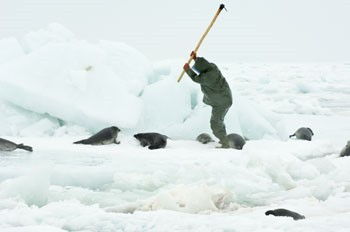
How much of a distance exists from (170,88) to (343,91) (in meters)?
15.2

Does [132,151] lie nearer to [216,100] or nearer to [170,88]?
[216,100]

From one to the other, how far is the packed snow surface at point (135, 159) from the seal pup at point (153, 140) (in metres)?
0.11

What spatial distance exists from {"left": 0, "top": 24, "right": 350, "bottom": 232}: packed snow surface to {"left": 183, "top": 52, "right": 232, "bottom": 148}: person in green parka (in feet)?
0.96

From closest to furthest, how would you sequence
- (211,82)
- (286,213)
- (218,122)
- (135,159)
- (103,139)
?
(286,213) < (135,159) < (211,82) < (218,122) < (103,139)

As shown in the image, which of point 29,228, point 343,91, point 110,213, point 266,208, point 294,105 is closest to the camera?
point 29,228

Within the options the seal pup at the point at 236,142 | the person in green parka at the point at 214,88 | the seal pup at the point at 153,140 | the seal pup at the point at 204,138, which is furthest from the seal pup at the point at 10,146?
the seal pup at the point at 236,142

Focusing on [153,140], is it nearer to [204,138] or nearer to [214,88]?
[204,138]

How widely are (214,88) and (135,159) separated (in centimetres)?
142

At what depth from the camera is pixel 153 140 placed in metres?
6.07

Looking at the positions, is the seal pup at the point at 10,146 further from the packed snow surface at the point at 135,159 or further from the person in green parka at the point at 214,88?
the person in green parka at the point at 214,88

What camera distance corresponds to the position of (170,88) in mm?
7828

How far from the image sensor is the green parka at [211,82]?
5.90 meters

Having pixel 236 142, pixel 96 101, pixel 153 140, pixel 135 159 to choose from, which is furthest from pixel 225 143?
pixel 96 101

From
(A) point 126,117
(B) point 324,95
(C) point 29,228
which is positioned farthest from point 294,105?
(C) point 29,228
